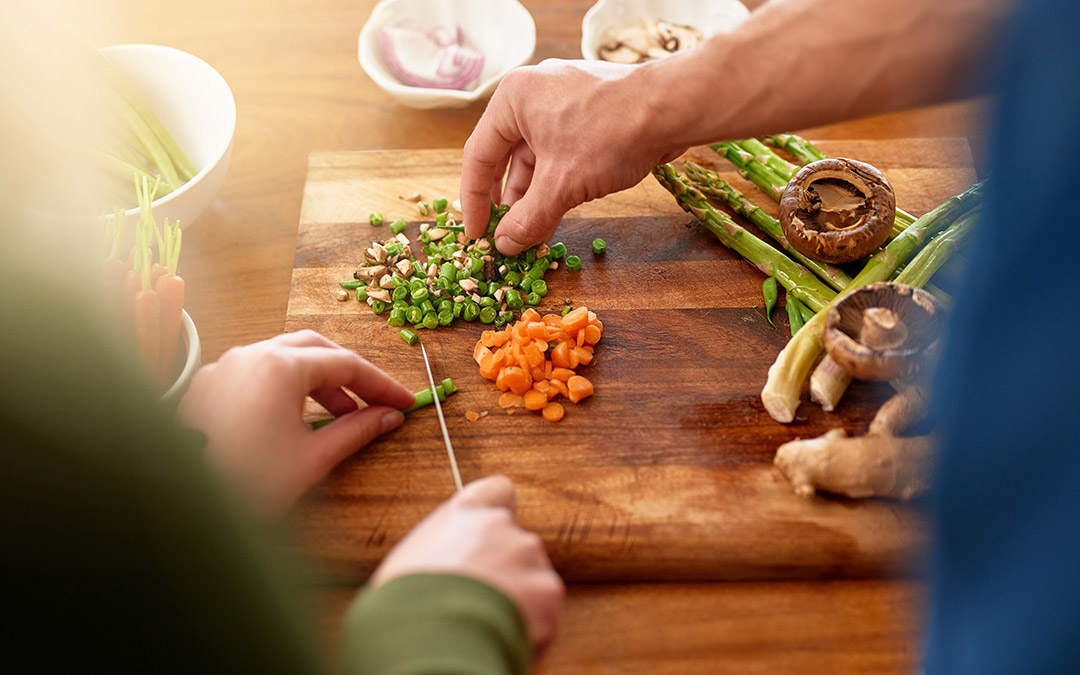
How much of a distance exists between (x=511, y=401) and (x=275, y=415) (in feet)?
1.59

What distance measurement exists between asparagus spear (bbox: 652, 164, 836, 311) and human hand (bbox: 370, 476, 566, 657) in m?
0.94

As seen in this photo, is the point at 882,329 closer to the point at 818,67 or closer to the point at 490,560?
→ the point at 818,67

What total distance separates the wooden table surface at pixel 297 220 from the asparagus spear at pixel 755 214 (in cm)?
40

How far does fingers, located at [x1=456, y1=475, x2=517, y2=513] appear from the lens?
4.36 feet

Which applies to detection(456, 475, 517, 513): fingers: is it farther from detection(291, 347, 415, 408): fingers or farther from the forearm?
the forearm

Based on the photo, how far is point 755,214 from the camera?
2.04m

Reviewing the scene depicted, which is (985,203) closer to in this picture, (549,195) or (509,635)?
(509,635)

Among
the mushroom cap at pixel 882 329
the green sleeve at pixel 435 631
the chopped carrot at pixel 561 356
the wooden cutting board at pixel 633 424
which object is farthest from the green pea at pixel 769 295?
the green sleeve at pixel 435 631

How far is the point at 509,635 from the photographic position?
3.46ft

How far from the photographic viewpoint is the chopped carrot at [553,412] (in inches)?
66.2

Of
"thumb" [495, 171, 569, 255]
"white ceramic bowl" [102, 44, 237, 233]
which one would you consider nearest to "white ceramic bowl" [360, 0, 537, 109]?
"white ceramic bowl" [102, 44, 237, 233]

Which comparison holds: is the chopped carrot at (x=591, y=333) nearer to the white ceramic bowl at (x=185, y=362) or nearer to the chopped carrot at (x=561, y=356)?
the chopped carrot at (x=561, y=356)

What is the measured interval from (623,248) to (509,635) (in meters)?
1.15

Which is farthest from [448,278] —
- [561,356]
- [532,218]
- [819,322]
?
[819,322]
